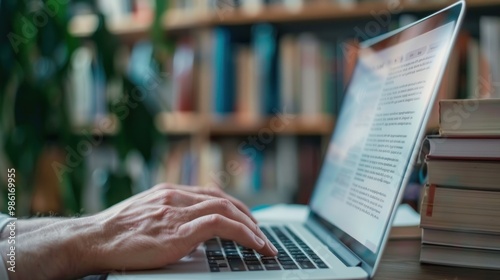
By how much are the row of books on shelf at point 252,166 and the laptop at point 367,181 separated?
0.90 m

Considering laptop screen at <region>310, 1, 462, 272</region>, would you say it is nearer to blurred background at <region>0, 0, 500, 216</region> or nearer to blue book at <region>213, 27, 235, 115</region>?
blurred background at <region>0, 0, 500, 216</region>

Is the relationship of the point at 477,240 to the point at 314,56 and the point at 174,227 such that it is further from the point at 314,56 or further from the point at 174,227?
the point at 314,56

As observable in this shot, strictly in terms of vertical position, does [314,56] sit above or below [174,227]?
above

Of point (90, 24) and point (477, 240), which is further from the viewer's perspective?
point (90, 24)

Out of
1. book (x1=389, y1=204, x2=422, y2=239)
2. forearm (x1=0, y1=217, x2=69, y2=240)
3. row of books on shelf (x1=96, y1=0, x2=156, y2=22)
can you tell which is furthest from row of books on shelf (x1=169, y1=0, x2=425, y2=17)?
forearm (x1=0, y1=217, x2=69, y2=240)

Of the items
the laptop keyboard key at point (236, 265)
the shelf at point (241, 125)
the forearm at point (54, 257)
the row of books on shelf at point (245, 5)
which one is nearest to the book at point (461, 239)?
the laptop keyboard key at point (236, 265)

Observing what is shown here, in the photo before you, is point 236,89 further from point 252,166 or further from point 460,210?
point 460,210

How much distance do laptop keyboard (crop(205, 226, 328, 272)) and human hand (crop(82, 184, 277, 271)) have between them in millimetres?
18

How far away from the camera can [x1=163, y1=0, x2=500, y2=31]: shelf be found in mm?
1447

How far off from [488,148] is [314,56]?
1.13 m

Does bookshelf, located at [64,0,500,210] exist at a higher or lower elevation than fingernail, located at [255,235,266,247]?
higher

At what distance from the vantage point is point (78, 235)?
0.53 metres

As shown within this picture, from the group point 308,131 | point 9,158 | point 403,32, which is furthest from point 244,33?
point 403,32

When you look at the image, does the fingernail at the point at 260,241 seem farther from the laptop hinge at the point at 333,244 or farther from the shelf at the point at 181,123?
the shelf at the point at 181,123
